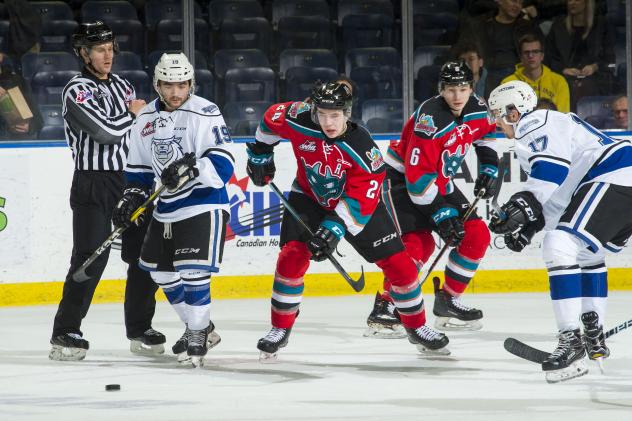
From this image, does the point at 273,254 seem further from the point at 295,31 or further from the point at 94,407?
the point at 94,407

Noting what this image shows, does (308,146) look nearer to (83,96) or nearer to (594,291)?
(83,96)

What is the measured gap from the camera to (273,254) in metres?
7.79

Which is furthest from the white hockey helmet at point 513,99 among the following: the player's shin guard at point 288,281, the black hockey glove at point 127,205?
the black hockey glove at point 127,205

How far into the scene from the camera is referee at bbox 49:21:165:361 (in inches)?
221

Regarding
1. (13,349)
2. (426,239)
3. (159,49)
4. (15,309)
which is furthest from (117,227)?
(159,49)

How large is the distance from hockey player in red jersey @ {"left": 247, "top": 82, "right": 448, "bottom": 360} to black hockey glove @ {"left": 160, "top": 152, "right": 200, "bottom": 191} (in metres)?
0.53

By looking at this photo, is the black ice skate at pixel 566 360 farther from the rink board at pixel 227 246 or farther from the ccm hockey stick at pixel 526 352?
the rink board at pixel 227 246

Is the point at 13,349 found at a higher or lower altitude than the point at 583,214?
lower

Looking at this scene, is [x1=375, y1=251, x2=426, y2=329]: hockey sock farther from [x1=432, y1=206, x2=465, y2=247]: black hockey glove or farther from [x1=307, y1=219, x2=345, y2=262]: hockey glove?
[x1=432, y1=206, x2=465, y2=247]: black hockey glove

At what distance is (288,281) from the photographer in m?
5.43

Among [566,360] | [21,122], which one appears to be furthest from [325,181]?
[21,122]

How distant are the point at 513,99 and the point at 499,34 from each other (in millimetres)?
3549

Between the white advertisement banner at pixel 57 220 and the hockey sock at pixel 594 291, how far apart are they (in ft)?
9.18

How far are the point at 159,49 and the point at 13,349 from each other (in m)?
2.75
